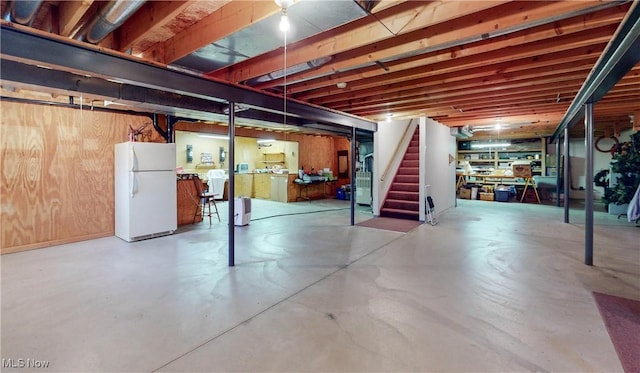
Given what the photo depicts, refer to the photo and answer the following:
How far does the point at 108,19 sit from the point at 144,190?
10.7ft

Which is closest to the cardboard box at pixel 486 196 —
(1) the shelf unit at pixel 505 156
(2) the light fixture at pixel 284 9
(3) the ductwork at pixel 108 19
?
(1) the shelf unit at pixel 505 156

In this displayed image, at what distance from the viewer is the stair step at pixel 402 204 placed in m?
7.04

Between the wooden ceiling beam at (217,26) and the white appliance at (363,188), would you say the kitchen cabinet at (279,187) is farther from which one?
the wooden ceiling beam at (217,26)

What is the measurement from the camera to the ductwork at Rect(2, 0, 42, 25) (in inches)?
78.4

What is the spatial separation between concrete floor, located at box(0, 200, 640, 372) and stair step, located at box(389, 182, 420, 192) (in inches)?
104

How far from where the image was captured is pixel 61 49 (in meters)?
2.41

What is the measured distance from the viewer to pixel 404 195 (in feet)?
24.3

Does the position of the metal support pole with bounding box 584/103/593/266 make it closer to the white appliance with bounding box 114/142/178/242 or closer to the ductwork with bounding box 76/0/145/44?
the ductwork with bounding box 76/0/145/44

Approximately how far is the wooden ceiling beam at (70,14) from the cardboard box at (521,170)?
459 inches

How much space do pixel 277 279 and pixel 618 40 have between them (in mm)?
3939

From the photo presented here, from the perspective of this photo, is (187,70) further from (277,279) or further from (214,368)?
(214,368)

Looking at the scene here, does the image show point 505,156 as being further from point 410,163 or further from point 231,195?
point 231,195

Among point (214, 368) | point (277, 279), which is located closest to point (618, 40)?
point (277, 279)

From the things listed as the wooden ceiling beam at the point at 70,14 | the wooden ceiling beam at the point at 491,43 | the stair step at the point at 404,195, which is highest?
the wooden ceiling beam at the point at 491,43
